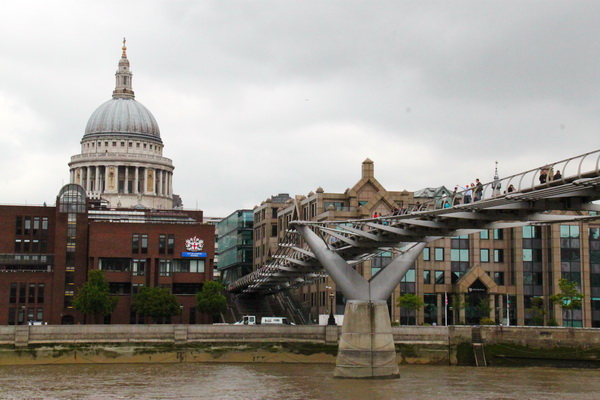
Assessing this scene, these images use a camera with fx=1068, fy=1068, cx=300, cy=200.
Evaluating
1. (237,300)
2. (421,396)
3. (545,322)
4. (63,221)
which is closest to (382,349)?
(421,396)

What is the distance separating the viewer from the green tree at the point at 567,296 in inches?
3533

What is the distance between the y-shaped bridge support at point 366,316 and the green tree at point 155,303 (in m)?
36.2

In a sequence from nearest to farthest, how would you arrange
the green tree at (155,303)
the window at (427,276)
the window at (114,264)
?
the green tree at (155,303) < the window at (427,276) < the window at (114,264)

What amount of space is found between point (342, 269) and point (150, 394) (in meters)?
14.2

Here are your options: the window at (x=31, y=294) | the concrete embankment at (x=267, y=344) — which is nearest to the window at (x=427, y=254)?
the concrete embankment at (x=267, y=344)

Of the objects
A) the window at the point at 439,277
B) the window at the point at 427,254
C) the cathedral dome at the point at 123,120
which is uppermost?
the cathedral dome at the point at 123,120

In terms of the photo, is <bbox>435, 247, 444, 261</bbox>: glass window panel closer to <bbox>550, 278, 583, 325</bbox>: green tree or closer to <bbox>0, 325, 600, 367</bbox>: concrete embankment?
<bbox>550, 278, 583, 325</bbox>: green tree

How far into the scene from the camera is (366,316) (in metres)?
60.4

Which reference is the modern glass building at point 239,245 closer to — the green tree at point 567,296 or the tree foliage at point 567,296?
the green tree at point 567,296

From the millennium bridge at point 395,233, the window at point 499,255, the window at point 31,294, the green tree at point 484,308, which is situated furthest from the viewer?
the window at point 499,255

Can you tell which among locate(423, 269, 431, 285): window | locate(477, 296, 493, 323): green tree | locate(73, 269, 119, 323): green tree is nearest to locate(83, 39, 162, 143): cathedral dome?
locate(73, 269, 119, 323): green tree

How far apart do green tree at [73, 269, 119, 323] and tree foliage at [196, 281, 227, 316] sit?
8012 mm

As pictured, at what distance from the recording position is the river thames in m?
51.4

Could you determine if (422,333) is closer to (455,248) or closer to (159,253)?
(455,248)
